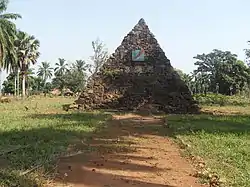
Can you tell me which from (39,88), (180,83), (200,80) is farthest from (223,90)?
(180,83)

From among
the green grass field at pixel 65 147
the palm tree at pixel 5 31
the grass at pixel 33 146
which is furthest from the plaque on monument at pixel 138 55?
the palm tree at pixel 5 31

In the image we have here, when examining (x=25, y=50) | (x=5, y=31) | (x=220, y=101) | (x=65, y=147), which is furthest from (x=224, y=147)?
(x=25, y=50)

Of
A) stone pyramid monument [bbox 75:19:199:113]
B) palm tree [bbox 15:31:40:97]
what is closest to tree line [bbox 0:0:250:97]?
palm tree [bbox 15:31:40:97]

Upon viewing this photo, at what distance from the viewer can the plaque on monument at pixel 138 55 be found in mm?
23656

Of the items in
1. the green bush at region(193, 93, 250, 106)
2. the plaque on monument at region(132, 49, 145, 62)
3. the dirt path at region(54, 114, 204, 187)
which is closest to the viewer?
the dirt path at region(54, 114, 204, 187)

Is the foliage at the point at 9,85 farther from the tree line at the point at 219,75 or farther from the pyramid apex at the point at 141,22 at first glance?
the pyramid apex at the point at 141,22

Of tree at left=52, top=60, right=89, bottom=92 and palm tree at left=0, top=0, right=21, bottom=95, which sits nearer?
palm tree at left=0, top=0, right=21, bottom=95

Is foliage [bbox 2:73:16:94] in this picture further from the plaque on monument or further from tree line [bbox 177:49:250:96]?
the plaque on monument

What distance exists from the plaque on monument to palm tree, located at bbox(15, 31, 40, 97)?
30679 millimetres

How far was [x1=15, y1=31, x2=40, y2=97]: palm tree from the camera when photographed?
172 feet

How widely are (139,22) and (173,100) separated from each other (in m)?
5.23

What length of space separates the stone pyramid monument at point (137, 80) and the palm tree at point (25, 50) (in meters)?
30.1

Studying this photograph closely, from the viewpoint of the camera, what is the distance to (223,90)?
221 ft

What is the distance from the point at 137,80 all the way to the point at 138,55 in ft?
4.88
